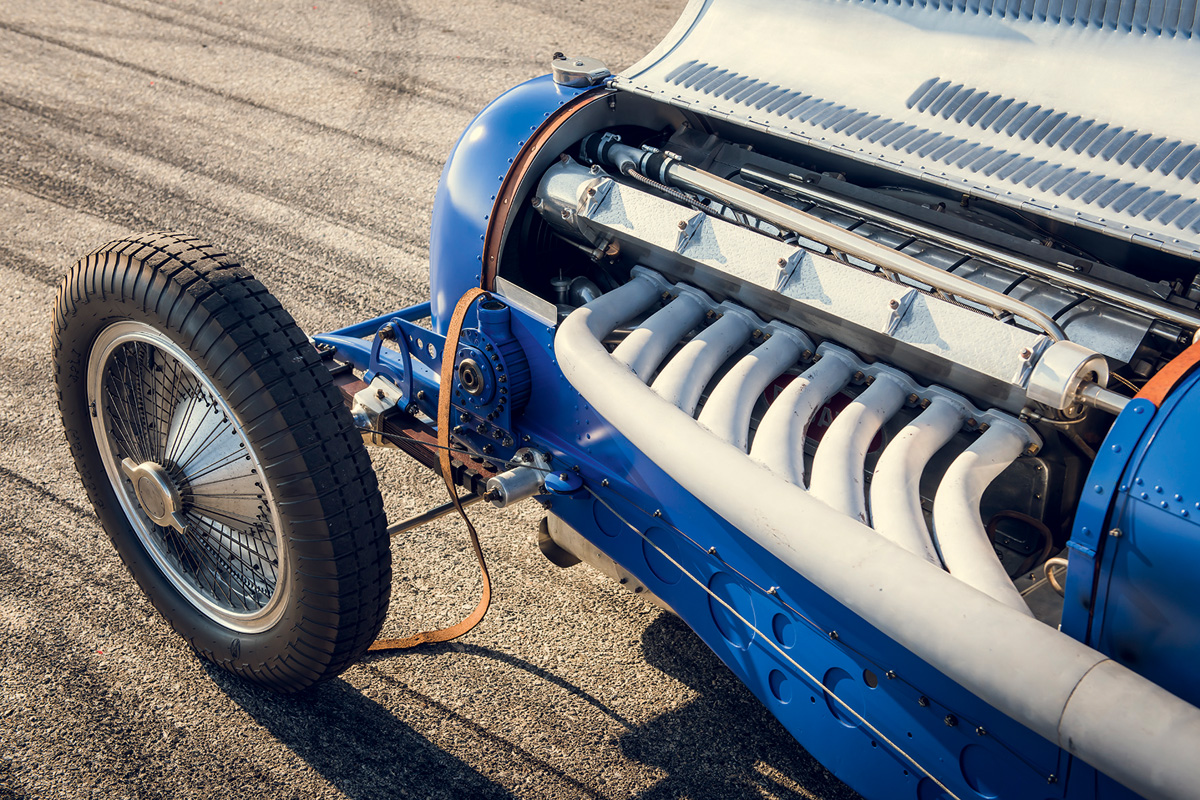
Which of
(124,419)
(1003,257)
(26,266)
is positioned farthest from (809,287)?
(26,266)

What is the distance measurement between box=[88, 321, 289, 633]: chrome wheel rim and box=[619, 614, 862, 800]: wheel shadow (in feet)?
4.17

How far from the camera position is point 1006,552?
8.59ft

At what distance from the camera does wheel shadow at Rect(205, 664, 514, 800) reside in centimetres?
294

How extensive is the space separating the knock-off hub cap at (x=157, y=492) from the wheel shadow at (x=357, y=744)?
22.7 inches

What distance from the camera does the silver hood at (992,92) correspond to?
2.44 metres

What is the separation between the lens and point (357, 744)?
3064 mm

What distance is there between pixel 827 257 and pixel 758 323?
12.5 inches

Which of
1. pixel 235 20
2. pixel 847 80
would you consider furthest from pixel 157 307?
pixel 235 20

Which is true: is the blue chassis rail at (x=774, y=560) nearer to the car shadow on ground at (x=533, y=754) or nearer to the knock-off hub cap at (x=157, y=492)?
the car shadow on ground at (x=533, y=754)

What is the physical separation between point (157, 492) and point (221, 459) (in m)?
0.30

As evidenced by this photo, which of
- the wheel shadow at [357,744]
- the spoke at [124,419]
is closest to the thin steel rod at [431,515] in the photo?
the wheel shadow at [357,744]

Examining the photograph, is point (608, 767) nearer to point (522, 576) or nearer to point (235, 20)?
point (522, 576)

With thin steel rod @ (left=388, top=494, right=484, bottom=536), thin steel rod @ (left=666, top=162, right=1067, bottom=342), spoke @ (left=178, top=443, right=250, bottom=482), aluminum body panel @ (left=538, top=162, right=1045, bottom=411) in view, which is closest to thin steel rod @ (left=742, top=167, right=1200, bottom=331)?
thin steel rod @ (left=666, top=162, right=1067, bottom=342)

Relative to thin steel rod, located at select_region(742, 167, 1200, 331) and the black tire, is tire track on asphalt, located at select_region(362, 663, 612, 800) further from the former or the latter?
thin steel rod, located at select_region(742, 167, 1200, 331)
